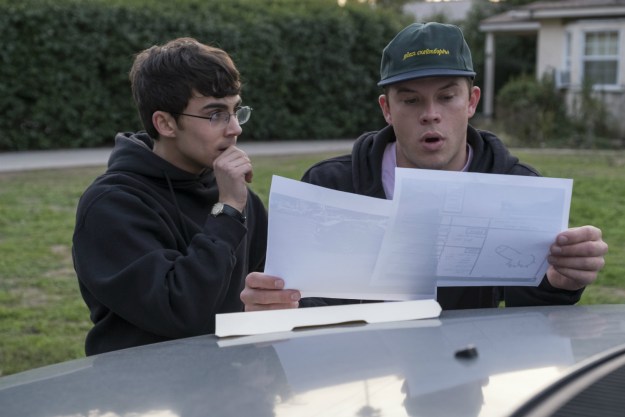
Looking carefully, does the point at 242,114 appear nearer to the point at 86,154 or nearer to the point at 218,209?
the point at 218,209

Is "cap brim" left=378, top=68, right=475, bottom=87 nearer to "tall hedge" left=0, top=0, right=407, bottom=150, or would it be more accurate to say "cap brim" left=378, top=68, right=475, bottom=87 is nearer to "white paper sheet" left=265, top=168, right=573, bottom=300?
"white paper sheet" left=265, top=168, right=573, bottom=300

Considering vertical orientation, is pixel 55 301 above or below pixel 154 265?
below

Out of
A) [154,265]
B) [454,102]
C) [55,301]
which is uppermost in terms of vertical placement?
[454,102]

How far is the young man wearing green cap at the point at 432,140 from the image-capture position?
9.12 feet

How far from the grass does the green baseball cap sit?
3.25 metres

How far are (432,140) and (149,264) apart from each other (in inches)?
38.4

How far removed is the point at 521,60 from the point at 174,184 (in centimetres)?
2995

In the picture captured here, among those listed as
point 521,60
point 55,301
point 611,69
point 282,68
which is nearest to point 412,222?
point 55,301

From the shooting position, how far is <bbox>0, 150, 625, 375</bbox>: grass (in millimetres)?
5777

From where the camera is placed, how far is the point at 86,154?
57.2ft

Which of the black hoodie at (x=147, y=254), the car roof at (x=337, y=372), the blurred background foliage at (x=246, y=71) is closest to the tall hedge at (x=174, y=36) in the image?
the blurred background foliage at (x=246, y=71)

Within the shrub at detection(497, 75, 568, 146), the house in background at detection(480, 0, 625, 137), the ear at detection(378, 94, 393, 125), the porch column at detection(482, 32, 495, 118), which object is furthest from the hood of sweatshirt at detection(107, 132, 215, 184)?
the porch column at detection(482, 32, 495, 118)

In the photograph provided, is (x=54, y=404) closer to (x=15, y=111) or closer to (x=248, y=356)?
(x=248, y=356)

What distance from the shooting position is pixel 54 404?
5.03 feet
